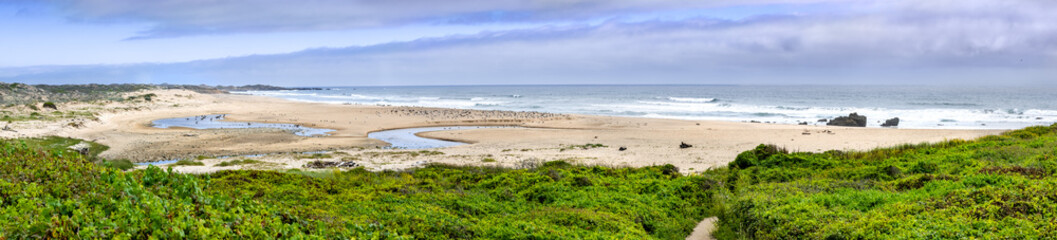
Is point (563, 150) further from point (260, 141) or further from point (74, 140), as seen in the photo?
point (74, 140)

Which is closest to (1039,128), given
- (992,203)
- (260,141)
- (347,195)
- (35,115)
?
(992,203)

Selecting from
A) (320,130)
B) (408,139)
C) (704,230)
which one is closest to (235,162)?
(408,139)

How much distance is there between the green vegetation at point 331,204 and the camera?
4.67m

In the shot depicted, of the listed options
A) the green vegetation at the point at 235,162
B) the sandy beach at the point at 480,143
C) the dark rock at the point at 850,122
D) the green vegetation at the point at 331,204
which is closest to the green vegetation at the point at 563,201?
the green vegetation at the point at 331,204

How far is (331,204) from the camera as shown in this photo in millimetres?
9188

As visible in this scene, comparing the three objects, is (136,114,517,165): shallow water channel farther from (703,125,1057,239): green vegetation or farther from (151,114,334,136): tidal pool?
(703,125,1057,239): green vegetation

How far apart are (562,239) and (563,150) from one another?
18.9m

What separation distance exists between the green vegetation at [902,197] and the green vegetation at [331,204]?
45.1 inches

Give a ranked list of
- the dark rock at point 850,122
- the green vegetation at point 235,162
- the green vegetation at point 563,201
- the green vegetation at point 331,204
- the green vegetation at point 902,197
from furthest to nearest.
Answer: the dark rock at point 850,122
the green vegetation at point 235,162
the green vegetation at point 902,197
the green vegetation at point 563,201
the green vegetation at point 331,204

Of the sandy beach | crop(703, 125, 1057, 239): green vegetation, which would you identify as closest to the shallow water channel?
the sandy beach

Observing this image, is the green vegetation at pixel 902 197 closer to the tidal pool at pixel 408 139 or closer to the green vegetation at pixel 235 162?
the green vegetation at pixel 235 162

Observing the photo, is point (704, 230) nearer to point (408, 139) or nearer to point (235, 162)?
point (235, 162)

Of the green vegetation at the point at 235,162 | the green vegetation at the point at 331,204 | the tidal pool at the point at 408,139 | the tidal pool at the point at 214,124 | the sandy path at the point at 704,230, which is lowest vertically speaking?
the tidal pool at the point at 408,139

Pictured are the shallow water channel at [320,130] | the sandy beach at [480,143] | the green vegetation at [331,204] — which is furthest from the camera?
the shallow water channel at [320,130]
